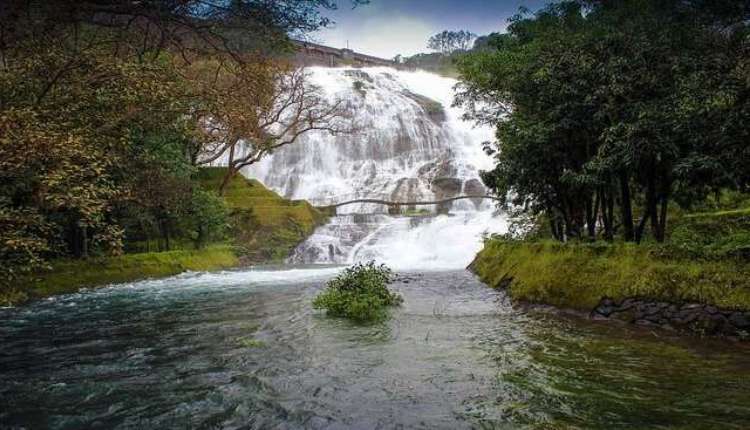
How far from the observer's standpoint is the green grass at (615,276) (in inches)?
378

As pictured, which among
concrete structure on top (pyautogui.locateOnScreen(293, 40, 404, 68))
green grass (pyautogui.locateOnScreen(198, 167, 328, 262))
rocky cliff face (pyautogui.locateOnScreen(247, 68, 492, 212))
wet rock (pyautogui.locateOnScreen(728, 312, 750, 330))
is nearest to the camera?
wet rock (pyautogui.locateOnScreen(728, 312, 750, 330))

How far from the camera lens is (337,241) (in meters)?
33.3

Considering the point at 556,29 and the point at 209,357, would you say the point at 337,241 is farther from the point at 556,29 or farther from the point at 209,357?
the point at 209,357

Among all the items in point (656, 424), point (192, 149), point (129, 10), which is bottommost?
point (656, 424)

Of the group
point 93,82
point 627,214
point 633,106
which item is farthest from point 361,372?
point 627,214

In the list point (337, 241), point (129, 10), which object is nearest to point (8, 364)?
point (129, 10)

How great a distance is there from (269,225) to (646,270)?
25706 millimetres

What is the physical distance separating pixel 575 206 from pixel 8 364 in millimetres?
14948

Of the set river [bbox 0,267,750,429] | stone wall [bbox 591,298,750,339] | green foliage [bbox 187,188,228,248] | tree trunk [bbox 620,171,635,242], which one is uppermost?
green foliage [bbox 187,188,228,248]

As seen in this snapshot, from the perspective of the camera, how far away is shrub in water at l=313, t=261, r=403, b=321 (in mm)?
13320

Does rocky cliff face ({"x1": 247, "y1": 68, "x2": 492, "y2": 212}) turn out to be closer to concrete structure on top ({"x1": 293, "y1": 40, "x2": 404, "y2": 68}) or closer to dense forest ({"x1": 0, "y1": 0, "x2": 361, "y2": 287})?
dense forest ({"x1": 0, "y1": 0, "x2": 361, "y2": 287})

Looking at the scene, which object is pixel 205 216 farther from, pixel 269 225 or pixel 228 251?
pixel 269 225

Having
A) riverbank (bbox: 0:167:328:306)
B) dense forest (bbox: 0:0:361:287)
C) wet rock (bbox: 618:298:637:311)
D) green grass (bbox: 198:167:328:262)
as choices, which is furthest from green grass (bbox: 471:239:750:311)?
green grass (bbox: 198:167:328:262)

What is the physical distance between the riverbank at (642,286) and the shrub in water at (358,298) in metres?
3.67
